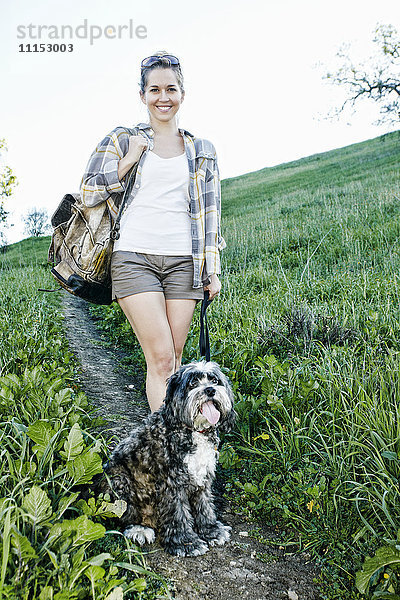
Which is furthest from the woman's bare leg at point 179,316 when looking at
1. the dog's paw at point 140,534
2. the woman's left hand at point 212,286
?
the dog's paw at point 140,534

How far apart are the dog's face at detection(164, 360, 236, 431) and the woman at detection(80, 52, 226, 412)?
0.51m

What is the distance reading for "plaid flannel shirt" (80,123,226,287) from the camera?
3611 millimetres

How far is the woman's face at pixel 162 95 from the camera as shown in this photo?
143 inches

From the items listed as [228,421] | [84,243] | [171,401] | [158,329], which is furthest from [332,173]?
[171,401]

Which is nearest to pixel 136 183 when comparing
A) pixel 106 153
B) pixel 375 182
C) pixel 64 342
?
pixel 106 153

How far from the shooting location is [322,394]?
153 inches

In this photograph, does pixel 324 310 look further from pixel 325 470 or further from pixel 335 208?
pixel 335 208

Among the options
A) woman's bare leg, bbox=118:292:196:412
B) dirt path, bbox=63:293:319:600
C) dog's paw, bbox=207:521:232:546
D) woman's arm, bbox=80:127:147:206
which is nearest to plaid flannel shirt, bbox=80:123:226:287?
woman's arm, bbox=80:127:147:206

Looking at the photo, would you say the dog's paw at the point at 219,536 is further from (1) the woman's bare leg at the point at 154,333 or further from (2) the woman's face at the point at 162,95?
(2) the woman's face at the point at 162,95

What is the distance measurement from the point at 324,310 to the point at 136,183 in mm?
3269

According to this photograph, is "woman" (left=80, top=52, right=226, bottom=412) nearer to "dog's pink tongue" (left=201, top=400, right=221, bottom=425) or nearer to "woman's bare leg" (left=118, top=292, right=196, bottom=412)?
"woman's bare leg" (left=118, top=292, right=196, bottom=412)

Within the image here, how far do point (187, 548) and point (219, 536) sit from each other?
0.27 metres

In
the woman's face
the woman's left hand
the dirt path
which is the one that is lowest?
the dirt path

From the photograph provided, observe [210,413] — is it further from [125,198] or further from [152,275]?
[125,198]
